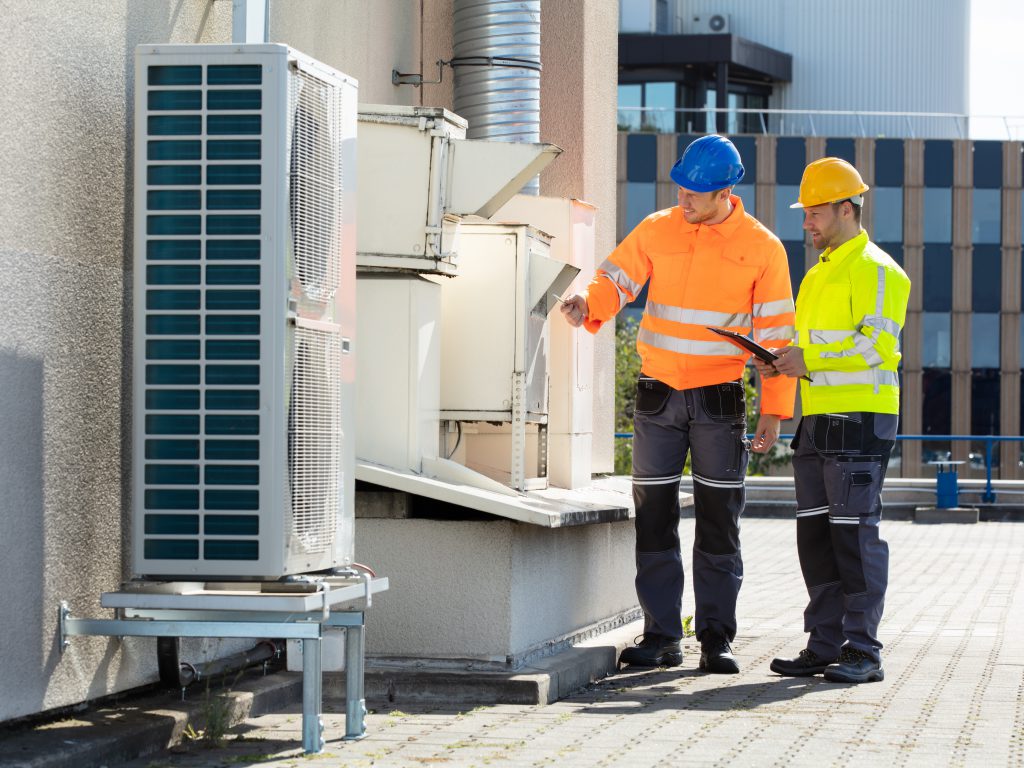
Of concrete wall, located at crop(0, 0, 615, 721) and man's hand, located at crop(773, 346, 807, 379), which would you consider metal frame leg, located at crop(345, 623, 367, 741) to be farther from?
man's hand, located at crop(773, 346, 807, 379)

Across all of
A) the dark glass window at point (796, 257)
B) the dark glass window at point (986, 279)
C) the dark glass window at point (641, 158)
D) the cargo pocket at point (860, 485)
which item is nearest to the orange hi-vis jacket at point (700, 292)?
the cargo pocket at point (860, 485)

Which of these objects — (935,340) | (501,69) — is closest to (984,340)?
(935,340)

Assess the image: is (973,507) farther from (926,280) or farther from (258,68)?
(926,280)

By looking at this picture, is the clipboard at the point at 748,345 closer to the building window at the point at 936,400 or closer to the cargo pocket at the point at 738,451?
the cargo pocket at the point at 738,451

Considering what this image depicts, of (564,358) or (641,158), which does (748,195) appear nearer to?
(641,158)

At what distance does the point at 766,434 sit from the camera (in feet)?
24.4

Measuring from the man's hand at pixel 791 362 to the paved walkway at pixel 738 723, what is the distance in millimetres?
1244

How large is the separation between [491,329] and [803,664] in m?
1.89

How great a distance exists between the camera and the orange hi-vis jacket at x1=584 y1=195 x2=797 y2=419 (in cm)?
725

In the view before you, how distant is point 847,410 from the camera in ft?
23.2

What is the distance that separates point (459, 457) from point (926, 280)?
52.6 metres

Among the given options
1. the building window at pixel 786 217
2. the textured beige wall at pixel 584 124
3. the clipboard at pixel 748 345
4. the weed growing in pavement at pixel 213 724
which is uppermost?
the building window at pixel 786 217

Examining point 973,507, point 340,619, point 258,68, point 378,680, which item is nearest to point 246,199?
point 258,68

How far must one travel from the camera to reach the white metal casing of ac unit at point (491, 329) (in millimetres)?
7098
